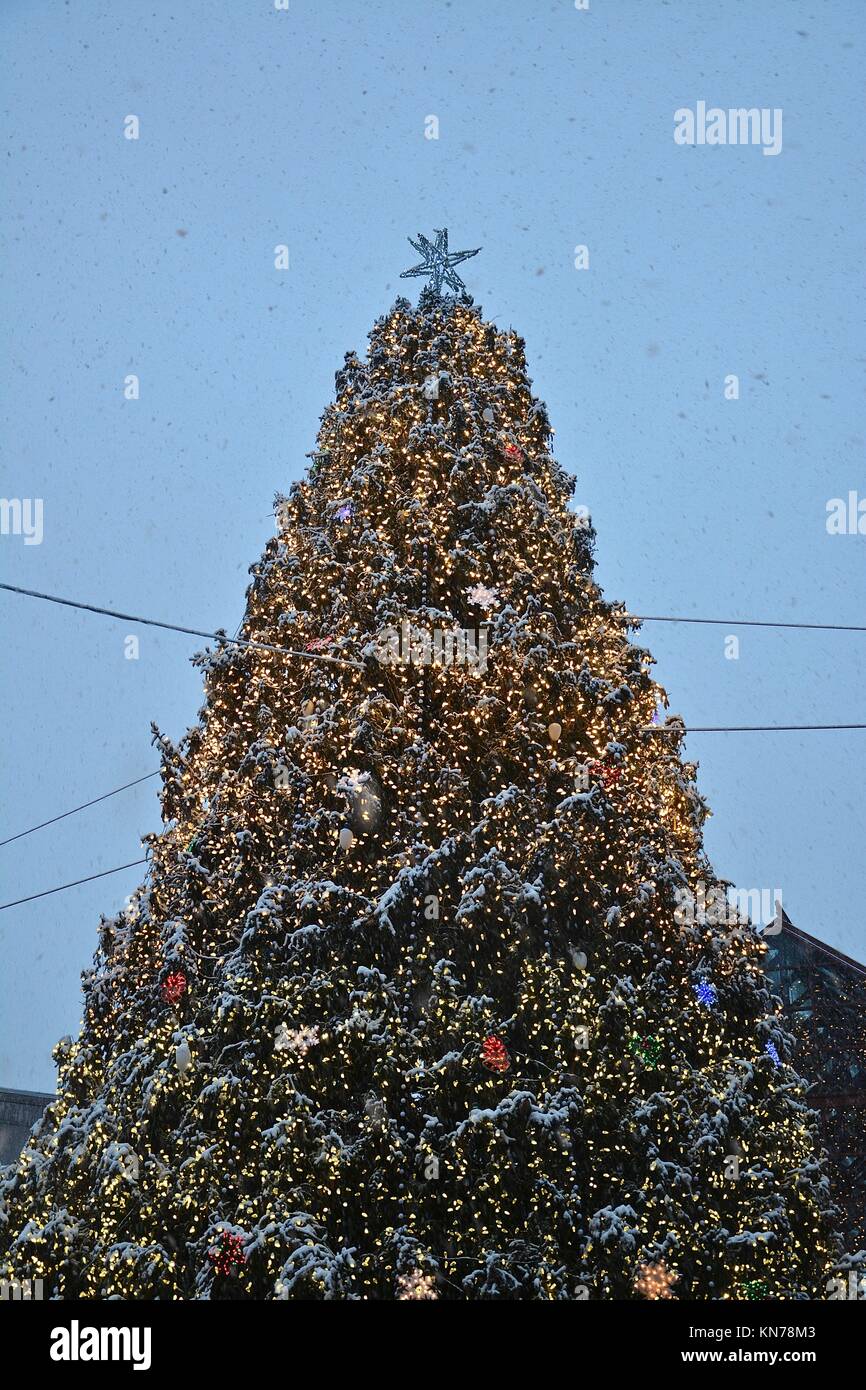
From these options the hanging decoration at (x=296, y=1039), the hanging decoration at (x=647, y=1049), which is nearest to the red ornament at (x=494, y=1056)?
the hanging decoration at (x=647, y=1049)

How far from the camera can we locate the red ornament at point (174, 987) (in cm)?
827

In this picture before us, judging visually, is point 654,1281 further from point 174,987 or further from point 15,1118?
point 15,1118

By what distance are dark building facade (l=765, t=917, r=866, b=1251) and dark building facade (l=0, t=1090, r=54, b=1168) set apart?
17.9 m

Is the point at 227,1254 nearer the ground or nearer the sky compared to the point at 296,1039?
nearer the ground

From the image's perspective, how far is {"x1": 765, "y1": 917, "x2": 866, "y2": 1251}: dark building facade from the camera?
72.3 ft

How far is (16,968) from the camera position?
103812 mm

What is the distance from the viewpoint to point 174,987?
27.2ft

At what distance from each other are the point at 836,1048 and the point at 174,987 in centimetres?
1772

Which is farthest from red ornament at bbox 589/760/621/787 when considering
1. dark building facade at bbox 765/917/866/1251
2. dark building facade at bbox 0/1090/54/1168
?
dark building facade at bbox 0/1090/54/1168

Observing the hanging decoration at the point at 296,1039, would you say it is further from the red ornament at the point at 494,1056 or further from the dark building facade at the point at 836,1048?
the dark building facade at the point at 836,1048

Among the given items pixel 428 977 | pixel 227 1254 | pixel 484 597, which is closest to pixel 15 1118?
pixel 227 1254

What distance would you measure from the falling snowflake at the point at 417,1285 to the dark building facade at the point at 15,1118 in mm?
23548
